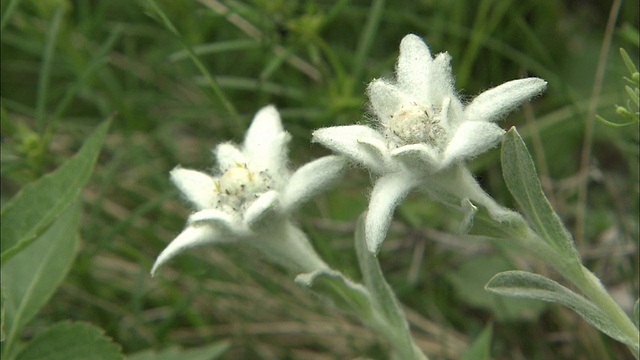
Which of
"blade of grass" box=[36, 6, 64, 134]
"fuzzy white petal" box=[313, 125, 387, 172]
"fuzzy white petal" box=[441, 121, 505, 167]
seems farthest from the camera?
"blade of grass" box=[36, 6, 64, 134]

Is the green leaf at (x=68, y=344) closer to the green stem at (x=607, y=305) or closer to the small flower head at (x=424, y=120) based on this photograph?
the small flower head at (x=424, y=120)

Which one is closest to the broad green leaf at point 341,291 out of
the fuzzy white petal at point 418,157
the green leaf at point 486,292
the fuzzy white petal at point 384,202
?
the fuzzy white petal at point 384,202

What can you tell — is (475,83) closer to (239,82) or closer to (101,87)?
(239,82)

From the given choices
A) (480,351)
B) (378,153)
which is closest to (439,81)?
(378,153)

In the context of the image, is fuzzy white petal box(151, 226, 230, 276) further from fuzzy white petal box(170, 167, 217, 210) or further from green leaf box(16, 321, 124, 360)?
green leaf box(16, 321, 124, 360)

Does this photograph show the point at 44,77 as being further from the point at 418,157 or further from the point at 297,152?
the point at 418,157

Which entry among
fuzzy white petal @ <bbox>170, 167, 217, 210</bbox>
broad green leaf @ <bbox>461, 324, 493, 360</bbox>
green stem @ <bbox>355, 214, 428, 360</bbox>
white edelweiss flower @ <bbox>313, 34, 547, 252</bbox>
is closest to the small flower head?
white edelweiss flower @ <bbox>313, 34, 547, 252</bbox>
